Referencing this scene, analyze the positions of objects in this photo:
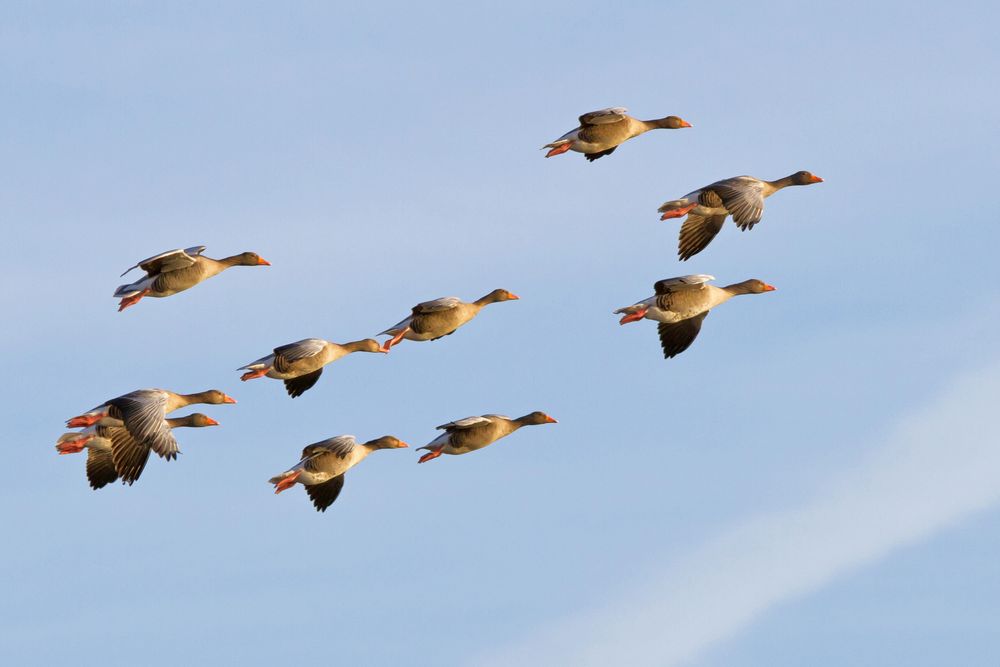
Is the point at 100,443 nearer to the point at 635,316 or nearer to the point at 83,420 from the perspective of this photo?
the point at 83,420

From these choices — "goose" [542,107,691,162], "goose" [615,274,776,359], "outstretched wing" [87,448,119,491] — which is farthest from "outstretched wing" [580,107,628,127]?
"outstretched wing" [87,448,119,491]

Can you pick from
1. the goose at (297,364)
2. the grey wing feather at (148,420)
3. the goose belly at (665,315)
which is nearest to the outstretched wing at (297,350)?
the goose at (297,364)

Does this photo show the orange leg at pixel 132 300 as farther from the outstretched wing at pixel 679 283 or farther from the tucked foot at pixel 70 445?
the outstretched wing at pixel 679 283

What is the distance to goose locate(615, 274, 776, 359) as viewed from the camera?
118 ft

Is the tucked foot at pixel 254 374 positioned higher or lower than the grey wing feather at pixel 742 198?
lower

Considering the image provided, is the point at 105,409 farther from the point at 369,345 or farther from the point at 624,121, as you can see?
the point at 624,121

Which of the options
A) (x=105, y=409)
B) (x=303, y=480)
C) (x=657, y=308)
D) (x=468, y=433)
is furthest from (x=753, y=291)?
(x=105, y=409)

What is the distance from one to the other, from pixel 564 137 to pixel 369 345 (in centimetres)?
474

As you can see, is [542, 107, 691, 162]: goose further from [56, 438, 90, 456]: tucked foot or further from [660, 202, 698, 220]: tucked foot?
[56, 438, 90, 456]: tucked foot

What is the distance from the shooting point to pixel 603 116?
37156 mm

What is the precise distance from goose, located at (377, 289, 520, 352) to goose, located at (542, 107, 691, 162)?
10.1 feet

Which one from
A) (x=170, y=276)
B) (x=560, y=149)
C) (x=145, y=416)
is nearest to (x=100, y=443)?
(x=170, y=276)

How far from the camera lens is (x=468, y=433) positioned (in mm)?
36531

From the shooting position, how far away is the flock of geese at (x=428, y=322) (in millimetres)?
35812
